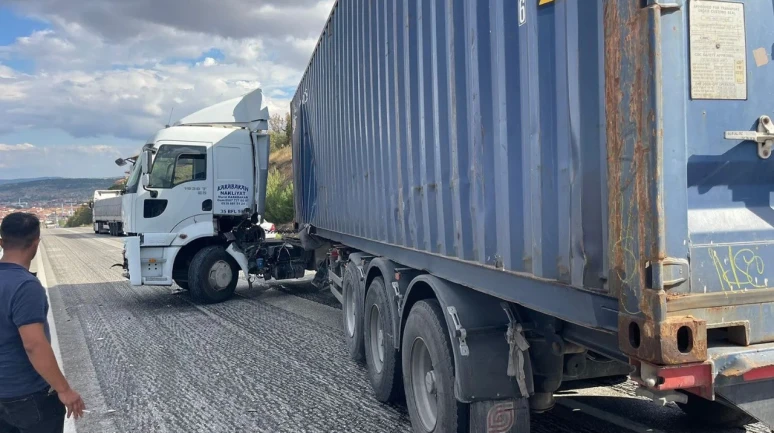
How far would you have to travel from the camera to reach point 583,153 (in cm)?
250

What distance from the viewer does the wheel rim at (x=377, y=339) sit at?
5502 millimetres

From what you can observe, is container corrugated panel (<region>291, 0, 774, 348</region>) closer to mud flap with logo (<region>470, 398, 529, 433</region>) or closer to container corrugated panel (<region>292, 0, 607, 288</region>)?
container corrugated panel (<region>292, 0, 607, 288</region>)

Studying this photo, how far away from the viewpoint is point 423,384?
4.34 m

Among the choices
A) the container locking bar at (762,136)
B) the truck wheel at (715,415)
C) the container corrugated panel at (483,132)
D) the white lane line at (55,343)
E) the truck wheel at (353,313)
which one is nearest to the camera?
the container locking bar at (762,136)

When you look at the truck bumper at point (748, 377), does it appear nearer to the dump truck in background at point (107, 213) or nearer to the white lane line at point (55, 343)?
the white lane line at point (55, 343)

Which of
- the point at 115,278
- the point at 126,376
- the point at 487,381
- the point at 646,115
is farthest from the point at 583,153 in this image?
the point at 115,278

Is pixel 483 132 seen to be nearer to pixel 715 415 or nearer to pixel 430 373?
pixel 430 373

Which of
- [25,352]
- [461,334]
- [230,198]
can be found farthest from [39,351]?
[230,198]

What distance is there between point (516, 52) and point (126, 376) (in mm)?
5596

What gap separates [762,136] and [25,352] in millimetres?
3651

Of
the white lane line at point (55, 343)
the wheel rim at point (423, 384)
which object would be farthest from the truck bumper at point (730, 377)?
the white lane line at point (55, 343)

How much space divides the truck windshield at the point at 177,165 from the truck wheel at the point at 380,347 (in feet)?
19.3

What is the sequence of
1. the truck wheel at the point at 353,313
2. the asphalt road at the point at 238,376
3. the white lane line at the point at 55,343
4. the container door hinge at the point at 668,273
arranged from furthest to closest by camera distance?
the truck wheel at the point at 353,313
the white lane line at the point at 55,343
the asphalt road at the point at 238,376
the container door hinge at the point at 668,273

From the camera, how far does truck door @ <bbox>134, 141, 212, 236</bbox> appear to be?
33.6 ft
